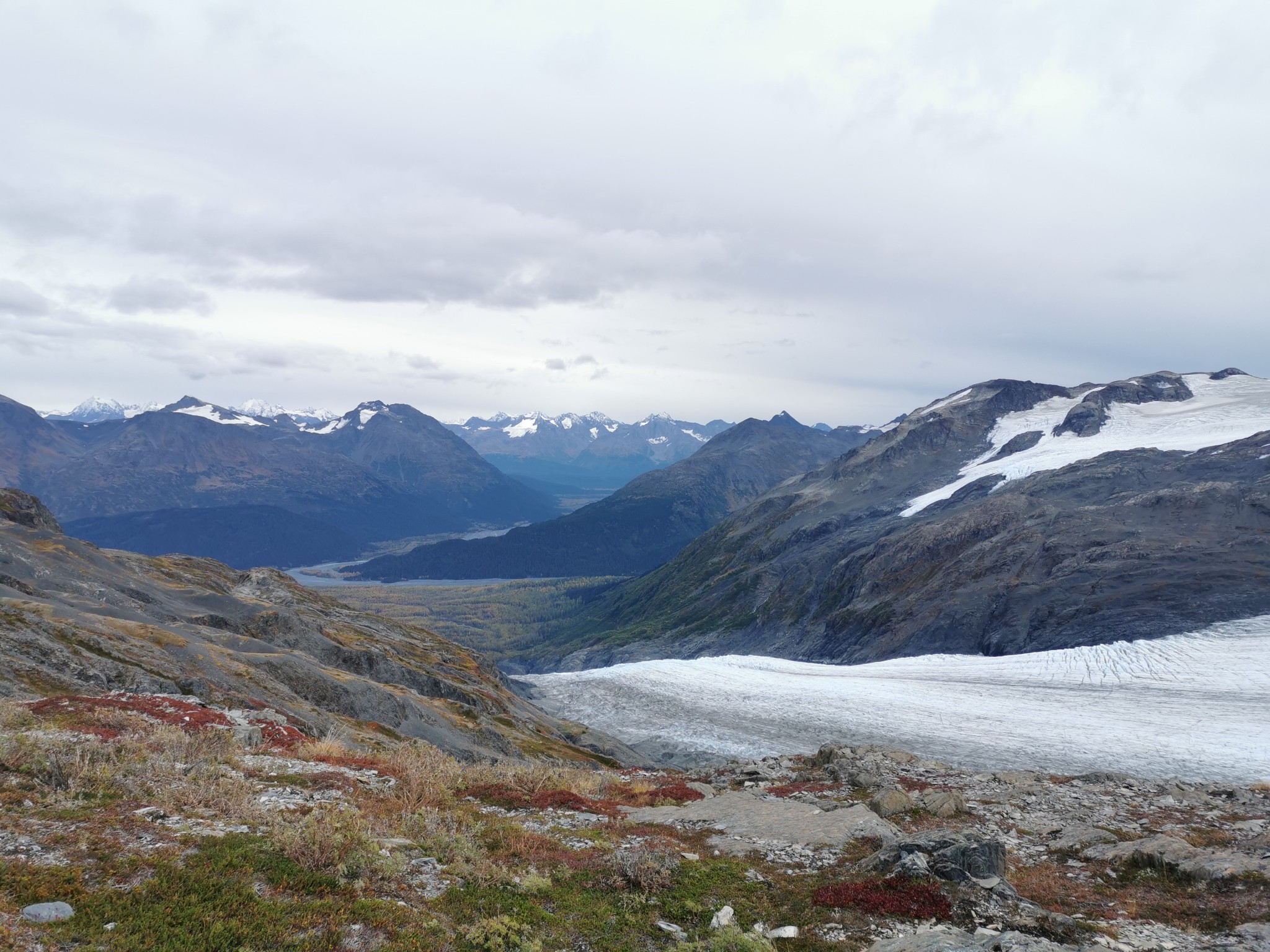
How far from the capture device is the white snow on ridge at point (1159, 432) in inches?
6112

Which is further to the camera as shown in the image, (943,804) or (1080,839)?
(943,804)

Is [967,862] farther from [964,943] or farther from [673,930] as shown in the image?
[673,930]

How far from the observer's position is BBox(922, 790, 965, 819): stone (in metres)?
22.8

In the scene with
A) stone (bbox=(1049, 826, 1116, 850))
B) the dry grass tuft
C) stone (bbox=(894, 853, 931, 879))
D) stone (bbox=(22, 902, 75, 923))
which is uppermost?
stone (bbox=(22, 902, 75, 923))

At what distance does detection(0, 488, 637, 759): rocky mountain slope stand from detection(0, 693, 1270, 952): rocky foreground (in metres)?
8.55

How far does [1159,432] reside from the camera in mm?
171750

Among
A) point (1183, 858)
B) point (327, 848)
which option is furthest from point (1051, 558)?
point (327, 848)

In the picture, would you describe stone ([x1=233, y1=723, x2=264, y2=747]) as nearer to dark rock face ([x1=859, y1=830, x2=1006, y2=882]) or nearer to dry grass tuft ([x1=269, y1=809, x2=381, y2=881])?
dry grass tuft ([x1=269, y1=809, x2=381, y2=881])

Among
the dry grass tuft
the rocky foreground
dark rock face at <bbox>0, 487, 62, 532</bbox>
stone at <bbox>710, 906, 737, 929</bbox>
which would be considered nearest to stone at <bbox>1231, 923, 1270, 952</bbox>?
the rocky foreground

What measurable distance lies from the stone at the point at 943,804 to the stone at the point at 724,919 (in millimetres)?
12965

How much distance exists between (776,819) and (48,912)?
1715 cm

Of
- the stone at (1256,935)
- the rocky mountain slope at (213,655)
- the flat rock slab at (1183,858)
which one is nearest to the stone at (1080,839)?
the flat rock slab at (1183,858)

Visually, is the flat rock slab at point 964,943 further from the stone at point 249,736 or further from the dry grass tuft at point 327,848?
the stone at point 249,736

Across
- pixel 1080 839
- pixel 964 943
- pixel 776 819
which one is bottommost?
pixel 776 819
